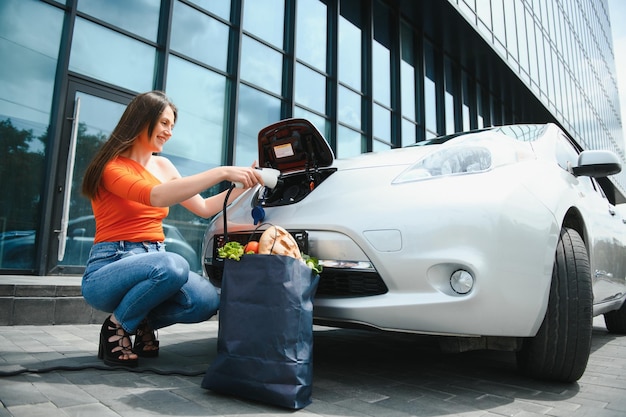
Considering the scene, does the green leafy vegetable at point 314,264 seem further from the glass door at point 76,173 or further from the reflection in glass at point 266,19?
the reflection in glass at point 266,19

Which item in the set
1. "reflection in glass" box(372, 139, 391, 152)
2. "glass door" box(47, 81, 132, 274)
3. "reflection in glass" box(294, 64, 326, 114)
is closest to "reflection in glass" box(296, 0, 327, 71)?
"reflection in glass" box(294, 64, 326, 114)

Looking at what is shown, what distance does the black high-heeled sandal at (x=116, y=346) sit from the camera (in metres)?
1.89

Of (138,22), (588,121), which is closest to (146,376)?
(138,22)

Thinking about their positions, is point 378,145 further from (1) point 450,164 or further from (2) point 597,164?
(1) point 450,164

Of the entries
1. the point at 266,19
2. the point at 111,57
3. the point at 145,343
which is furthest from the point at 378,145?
the point at 145,343

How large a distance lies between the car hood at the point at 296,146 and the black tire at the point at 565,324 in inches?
42.6

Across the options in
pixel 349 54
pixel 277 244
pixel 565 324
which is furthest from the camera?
pixel 349 54

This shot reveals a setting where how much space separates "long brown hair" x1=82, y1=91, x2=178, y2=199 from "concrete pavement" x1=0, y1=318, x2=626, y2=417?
80cm

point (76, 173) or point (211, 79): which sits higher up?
point (211, 79)

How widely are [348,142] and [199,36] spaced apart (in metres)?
3.44

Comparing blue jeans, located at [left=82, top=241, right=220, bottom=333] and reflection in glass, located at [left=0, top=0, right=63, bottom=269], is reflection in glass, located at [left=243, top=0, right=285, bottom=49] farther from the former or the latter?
blue jeans, located at [left=82, top=241, right=220, bottom=333]

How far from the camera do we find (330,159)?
2.07 m

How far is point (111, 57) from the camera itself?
16.9ft

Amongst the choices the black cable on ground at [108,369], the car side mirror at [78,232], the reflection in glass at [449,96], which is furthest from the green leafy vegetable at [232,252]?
the reflection in glass at [449,96]
